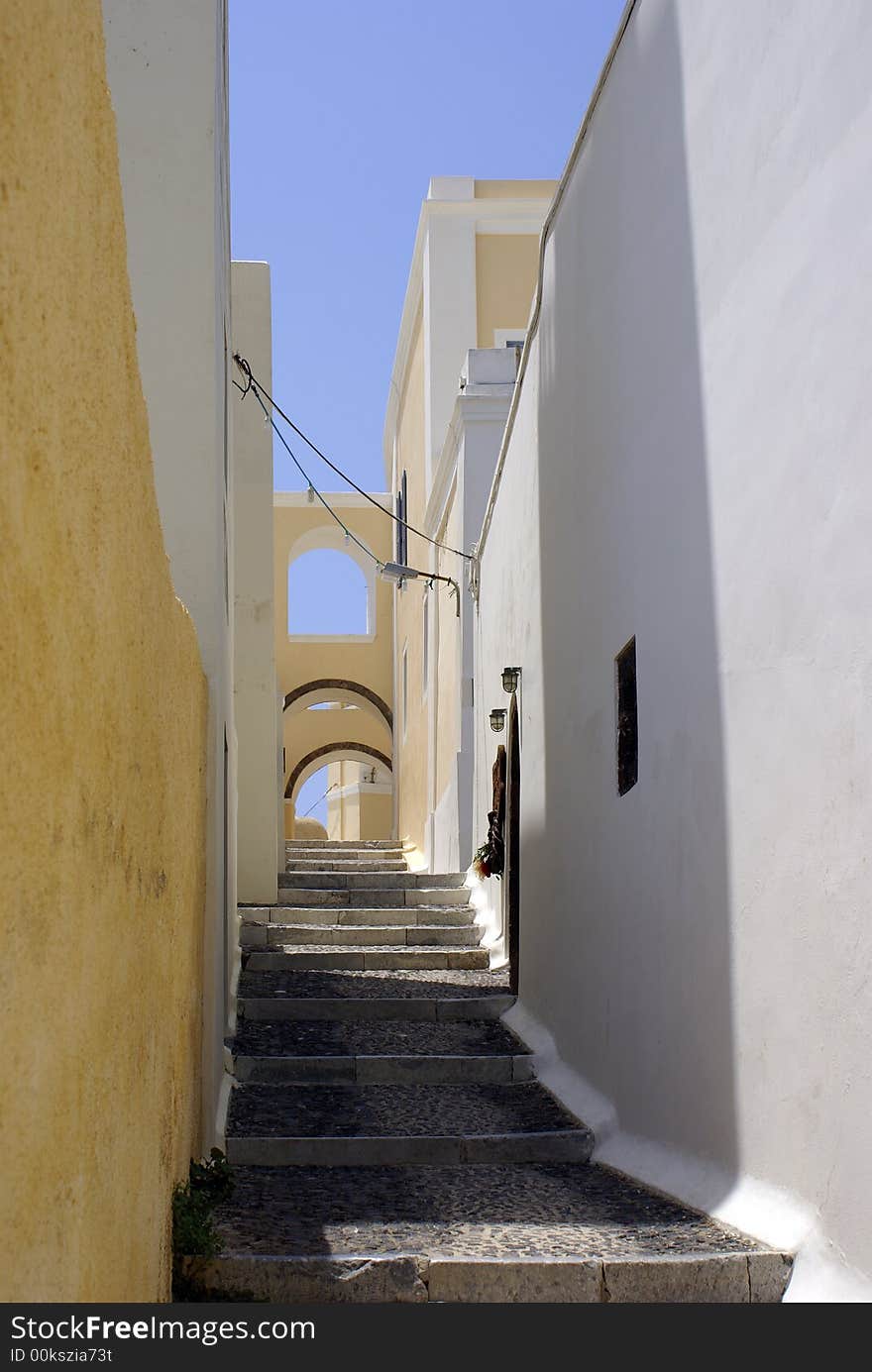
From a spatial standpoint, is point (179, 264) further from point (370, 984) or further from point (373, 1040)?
point (370, 984)

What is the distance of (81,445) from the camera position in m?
2.37

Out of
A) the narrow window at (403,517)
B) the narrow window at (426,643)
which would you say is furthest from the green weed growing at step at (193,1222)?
the narrow window at (403,517)

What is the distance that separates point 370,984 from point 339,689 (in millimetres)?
14742

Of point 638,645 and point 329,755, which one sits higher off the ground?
point 329,755

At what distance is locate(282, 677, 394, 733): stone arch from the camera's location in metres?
23.3

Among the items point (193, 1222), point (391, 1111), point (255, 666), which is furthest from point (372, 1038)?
point (255, 666)

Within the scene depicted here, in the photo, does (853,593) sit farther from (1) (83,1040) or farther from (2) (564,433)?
(2) (564,433)

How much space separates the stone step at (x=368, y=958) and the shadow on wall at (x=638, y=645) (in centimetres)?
150

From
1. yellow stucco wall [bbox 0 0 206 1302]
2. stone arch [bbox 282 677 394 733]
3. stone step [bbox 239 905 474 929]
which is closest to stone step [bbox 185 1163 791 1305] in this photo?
yellow stucco wall [bbox 0 0 206 1302]

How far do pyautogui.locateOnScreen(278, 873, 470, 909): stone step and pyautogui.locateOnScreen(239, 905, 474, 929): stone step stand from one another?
0.31 meters

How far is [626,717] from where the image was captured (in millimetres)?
6344

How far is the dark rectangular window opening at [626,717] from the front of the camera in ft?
20.3

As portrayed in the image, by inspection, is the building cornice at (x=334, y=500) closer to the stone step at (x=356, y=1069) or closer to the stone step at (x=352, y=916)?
the stone step at (x=352, y=916)

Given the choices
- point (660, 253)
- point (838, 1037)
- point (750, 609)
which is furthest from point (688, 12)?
point (838, 1037)
